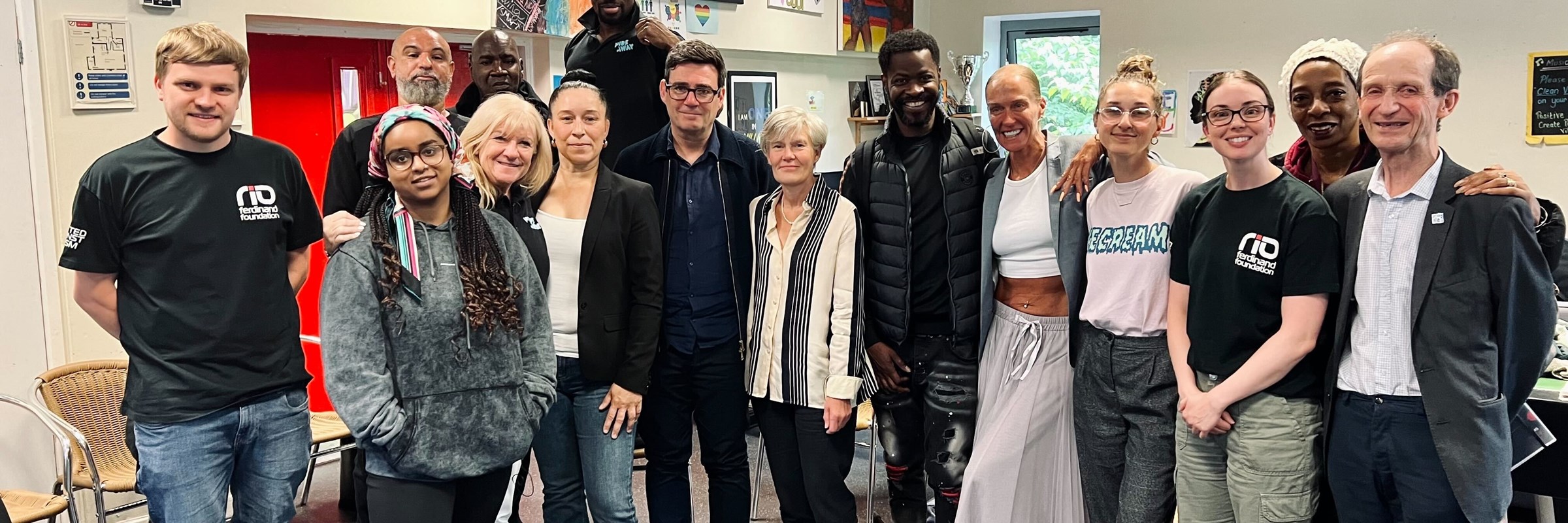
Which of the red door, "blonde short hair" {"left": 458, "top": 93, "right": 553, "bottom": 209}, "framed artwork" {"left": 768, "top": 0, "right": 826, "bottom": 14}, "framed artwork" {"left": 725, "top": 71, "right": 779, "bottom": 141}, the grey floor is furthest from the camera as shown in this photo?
"framed artwork" {"left": 768, "top": 0, "right": 826, "bottom": 14}

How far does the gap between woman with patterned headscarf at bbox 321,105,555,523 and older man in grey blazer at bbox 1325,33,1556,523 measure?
1697mm

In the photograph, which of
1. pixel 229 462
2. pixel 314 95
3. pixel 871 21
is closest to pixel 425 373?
pixel 229 462

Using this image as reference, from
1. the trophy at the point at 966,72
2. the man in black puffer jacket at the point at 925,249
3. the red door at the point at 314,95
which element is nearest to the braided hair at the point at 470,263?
the man in black puffer jacket at the point at 925,249

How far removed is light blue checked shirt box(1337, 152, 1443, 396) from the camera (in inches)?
84.0

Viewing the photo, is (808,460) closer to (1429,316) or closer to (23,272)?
(1429,316)

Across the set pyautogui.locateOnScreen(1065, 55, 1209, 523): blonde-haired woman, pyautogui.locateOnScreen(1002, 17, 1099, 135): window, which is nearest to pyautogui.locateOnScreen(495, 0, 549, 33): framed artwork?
pyautogui.locateOnScreen(1065, 55, 1209, 523): blonde-haired woman

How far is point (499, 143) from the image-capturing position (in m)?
2.54

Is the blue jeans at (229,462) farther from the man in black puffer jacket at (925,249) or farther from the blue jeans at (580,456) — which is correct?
the man in black puffer jacket at (925,249)

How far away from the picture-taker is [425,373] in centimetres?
217

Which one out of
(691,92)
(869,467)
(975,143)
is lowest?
(869,467)

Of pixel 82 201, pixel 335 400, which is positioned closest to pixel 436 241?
pixel 335 400

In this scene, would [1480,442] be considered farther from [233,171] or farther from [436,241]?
[233,171]

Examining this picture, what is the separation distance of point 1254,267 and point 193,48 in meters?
2.23

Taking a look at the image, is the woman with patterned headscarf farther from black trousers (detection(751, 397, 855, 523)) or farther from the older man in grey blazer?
the older man in grey blazer
